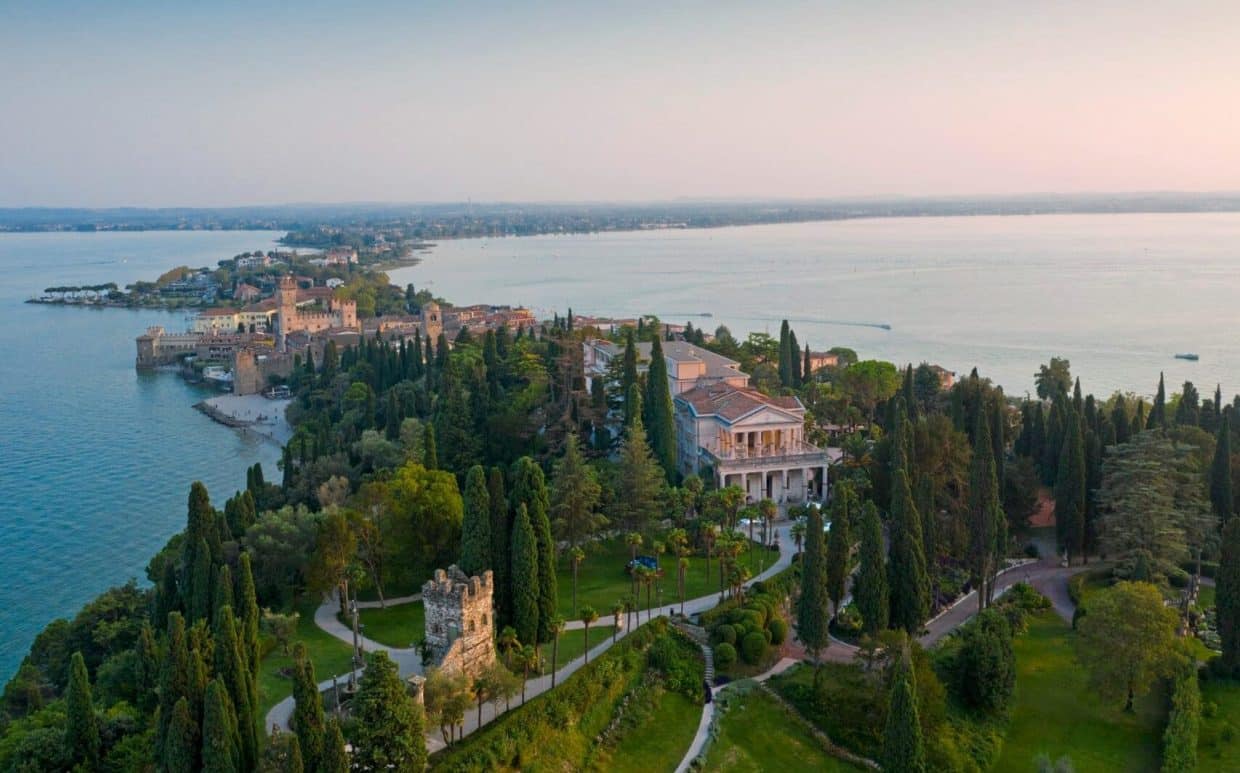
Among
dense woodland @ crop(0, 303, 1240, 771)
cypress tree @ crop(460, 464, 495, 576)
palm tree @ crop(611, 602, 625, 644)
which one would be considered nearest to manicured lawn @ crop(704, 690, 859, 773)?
dense woodland @ crop(0, 303, 1240, 771)

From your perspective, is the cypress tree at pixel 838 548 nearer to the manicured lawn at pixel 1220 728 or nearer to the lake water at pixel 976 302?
the manicured lawn at pixel 1220 728

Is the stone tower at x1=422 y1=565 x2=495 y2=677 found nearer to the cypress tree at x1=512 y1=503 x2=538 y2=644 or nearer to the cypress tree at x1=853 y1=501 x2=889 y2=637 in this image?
the cypress tree at x1=512 y1=503 x2=538 y2=644

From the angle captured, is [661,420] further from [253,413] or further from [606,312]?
[606,312]

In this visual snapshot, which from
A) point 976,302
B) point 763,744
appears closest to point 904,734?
point 763,744

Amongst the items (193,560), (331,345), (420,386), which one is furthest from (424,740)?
(331,345)

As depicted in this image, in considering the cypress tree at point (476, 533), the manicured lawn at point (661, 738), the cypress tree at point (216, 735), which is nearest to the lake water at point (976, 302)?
the manicured lawn at point (661, 738)

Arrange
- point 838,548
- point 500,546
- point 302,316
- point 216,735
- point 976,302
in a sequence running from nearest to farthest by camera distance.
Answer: point 216,735
point 500,546
point 838,548
point 302,316
point 976,302

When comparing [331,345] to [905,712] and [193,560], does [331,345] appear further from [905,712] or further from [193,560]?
[905,712]
